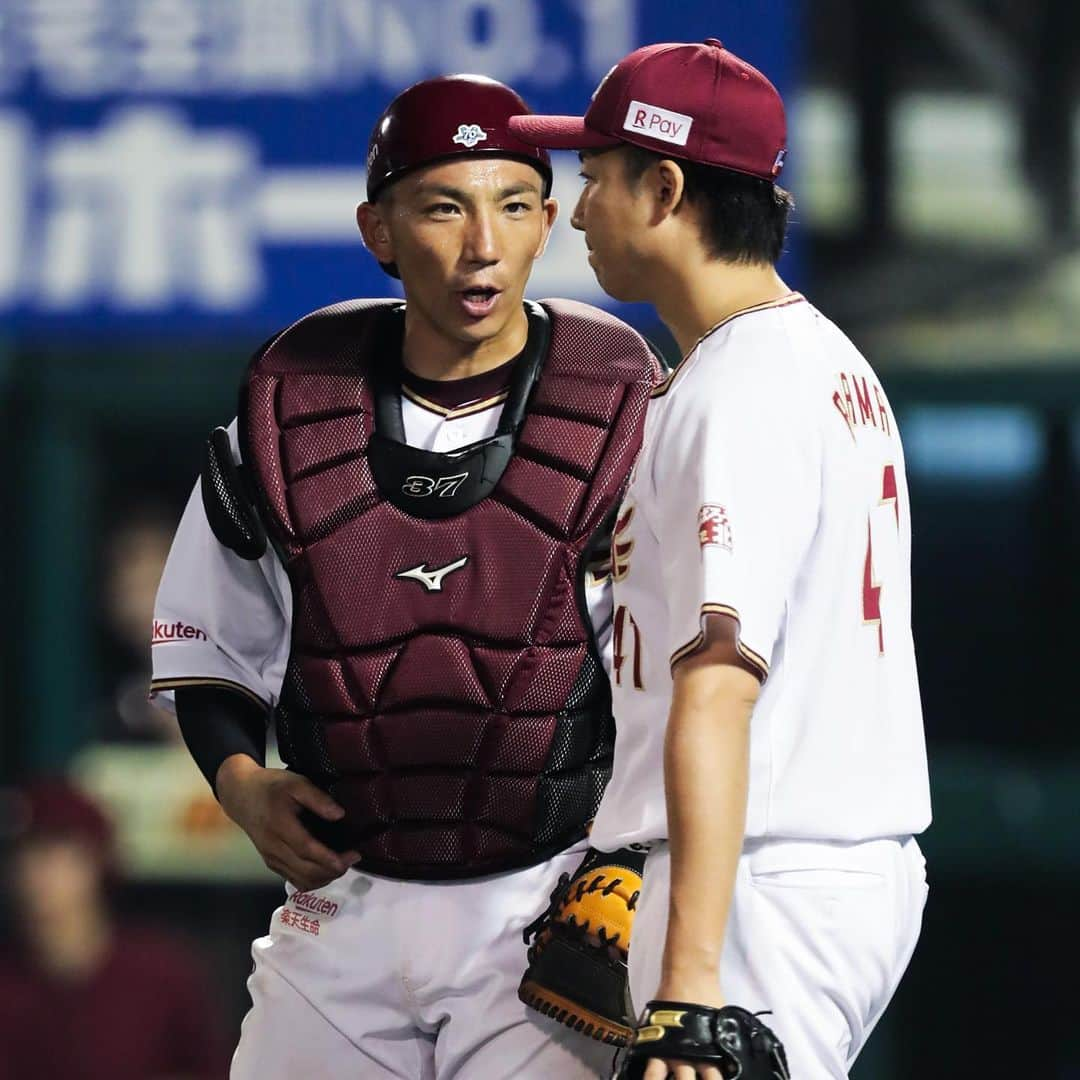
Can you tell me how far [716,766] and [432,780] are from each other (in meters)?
0.70

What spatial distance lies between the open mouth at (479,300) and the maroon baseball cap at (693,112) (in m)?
0.42

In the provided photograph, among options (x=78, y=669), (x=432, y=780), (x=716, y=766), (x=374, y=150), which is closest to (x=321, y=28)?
(x=78, y=669)

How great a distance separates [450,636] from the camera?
2525 mm

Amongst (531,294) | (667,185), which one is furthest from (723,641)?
(531,294)

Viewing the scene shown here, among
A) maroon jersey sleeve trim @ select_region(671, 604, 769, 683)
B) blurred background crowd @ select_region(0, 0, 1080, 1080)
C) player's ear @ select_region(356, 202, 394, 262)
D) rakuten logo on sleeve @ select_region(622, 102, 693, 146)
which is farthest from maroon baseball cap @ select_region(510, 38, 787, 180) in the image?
blurred background crowd @ select_region(0, 0, 1080, 1080)

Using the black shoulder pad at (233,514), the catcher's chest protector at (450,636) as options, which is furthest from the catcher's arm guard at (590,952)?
the black shoulder pad at (233,514)

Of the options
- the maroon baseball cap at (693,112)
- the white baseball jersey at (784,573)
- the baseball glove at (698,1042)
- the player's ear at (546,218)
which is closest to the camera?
the baseball glove at (698,1042)

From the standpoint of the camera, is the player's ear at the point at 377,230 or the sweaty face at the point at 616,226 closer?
the sweaty face at the point at 616,226

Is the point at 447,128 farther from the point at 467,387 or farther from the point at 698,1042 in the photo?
the point at 698,1042

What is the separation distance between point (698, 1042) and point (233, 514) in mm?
968

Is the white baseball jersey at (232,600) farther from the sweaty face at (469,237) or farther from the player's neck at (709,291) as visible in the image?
the player's neck at (709,291)

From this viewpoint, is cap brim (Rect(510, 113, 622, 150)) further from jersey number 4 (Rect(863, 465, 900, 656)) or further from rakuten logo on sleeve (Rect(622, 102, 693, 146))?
jersey number 4 (Rect(863, 465, 900, 656))

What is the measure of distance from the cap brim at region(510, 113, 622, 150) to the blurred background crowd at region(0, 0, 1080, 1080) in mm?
2814

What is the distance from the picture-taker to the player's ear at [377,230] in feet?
8.70
